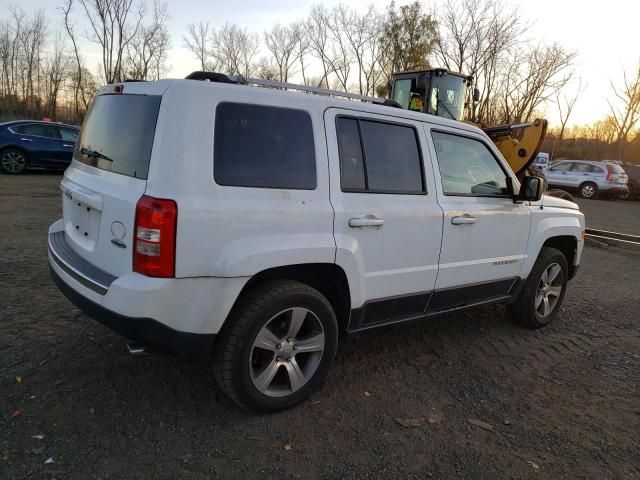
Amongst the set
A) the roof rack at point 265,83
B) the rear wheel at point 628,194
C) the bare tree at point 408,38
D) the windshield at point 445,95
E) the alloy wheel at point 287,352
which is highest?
the bare tree at point 408,38

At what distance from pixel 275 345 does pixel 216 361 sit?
0.35 m

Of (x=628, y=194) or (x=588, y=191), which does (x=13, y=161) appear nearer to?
(x=588, y=191)

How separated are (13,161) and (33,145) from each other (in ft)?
2.35

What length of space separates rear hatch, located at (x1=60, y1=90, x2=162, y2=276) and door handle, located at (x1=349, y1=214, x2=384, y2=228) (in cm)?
121

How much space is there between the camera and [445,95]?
11656 mm

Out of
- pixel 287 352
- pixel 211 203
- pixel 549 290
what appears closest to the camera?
pixel 211 203

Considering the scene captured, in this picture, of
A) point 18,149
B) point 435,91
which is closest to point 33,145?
point 18,149

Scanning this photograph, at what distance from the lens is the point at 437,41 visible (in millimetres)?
34344

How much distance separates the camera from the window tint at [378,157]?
305 cm

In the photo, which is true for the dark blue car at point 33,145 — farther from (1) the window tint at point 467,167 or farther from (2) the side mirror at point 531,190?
(2) the side mirror at point 531,190

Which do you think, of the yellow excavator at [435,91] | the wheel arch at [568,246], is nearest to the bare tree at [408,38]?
the yellow excavator at [435,91]

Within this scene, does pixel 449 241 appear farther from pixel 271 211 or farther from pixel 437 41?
pixel 437 41

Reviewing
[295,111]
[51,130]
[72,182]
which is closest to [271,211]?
[295,111]

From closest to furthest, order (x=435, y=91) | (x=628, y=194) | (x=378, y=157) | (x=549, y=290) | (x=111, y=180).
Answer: (x=111, y=180), (x=378, y=157), (x=549, y=290), (x=435, y=91), (x=628, y=194)
